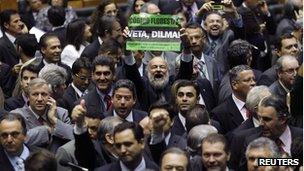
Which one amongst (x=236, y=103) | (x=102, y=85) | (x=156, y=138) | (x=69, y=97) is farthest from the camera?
(x=69, y=97)

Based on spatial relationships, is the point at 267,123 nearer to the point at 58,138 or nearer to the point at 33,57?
the point at 58,138

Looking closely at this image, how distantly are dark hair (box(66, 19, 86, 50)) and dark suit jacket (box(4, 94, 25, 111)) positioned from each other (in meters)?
2.46

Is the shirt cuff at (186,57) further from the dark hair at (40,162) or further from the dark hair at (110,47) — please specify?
the dark hair at (40,162)

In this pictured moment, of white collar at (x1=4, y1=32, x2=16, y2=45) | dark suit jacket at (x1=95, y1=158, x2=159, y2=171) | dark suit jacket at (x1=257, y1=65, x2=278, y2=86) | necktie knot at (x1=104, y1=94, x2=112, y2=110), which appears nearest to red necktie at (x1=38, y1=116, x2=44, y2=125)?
necktie knot at (x1=104, y1=94, x2=112, y2=110)

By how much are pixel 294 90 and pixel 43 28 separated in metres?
5.86

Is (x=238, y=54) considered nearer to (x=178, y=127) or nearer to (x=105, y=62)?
(x=105, y=62)

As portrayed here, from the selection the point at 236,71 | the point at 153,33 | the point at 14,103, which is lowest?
the point at 14,103

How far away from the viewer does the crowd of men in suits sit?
32.9ft

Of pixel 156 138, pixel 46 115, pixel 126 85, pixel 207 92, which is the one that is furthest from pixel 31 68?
pixel 156 138

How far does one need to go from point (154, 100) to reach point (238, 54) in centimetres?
113

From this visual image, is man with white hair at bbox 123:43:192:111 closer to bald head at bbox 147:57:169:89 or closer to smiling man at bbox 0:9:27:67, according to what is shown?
bald head at bbox 147:57:169:89

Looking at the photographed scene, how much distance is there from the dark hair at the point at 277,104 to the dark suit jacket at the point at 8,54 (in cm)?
457

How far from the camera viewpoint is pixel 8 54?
47.9ft

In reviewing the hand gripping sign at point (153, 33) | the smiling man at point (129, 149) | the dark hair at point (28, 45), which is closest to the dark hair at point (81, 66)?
the hand gripping sign at point (153, 33)
